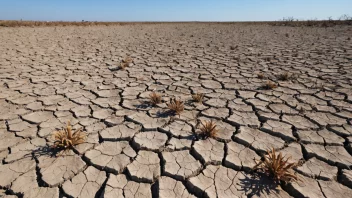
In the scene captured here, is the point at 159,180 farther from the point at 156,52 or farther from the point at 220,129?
the point at 156,52

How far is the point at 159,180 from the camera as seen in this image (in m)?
1.79

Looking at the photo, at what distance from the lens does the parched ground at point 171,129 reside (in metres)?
1.75

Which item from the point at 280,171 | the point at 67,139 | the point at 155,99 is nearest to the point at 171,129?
the point at 155,99

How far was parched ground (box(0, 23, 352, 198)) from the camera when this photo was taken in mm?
1753

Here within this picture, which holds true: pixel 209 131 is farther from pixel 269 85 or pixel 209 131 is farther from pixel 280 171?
pixel 269 85

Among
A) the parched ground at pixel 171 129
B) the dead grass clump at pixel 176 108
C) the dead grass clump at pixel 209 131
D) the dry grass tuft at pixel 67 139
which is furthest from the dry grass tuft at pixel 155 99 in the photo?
the dry grass tuft at pixel 67 139

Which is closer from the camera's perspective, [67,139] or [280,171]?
[280,171]

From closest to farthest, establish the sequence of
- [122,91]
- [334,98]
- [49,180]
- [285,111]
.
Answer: [49,180] → [285,111] → [334,98] → [122,91]

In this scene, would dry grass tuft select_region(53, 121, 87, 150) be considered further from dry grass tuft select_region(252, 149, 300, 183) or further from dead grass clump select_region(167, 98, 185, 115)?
dry grass tuft select_region(252, 149, 300, 183)

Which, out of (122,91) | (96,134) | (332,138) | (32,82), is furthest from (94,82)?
(332,138)

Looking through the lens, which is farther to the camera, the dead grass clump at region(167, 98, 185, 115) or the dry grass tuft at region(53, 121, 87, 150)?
the dead grass clump at region(167, 98, 185, 115)

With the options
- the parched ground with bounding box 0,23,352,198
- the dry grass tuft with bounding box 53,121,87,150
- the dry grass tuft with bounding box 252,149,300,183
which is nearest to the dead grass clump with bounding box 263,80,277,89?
the parched ground with bounding box 0,23,352,198

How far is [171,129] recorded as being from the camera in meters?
2.50

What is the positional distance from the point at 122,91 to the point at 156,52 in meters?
3.49
